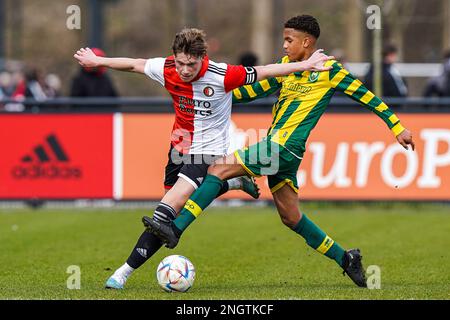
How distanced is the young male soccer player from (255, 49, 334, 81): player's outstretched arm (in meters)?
0.34

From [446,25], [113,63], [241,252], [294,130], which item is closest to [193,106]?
[113,63]

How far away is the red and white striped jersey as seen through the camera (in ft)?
28.6

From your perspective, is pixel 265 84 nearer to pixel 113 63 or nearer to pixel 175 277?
pixel 113 63

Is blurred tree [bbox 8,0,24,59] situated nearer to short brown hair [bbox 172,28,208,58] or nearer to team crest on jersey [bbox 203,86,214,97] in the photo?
team crest on jersey [bbox 203,86,214,97]

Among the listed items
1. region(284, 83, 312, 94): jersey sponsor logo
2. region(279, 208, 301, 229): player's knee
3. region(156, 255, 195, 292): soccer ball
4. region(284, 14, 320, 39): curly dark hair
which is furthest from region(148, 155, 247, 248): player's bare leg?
region(284, 14, 320, 39): curly dark hair

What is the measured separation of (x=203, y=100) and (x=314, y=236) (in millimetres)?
1439

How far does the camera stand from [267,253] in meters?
11.6

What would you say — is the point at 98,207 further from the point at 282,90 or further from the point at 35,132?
the point at 282,90

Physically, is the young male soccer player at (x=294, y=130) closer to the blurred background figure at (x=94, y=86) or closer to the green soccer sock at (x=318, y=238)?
the green soccer sock at (x=318, y=238)

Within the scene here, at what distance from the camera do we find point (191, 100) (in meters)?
8.77

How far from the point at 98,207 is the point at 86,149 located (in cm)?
104
